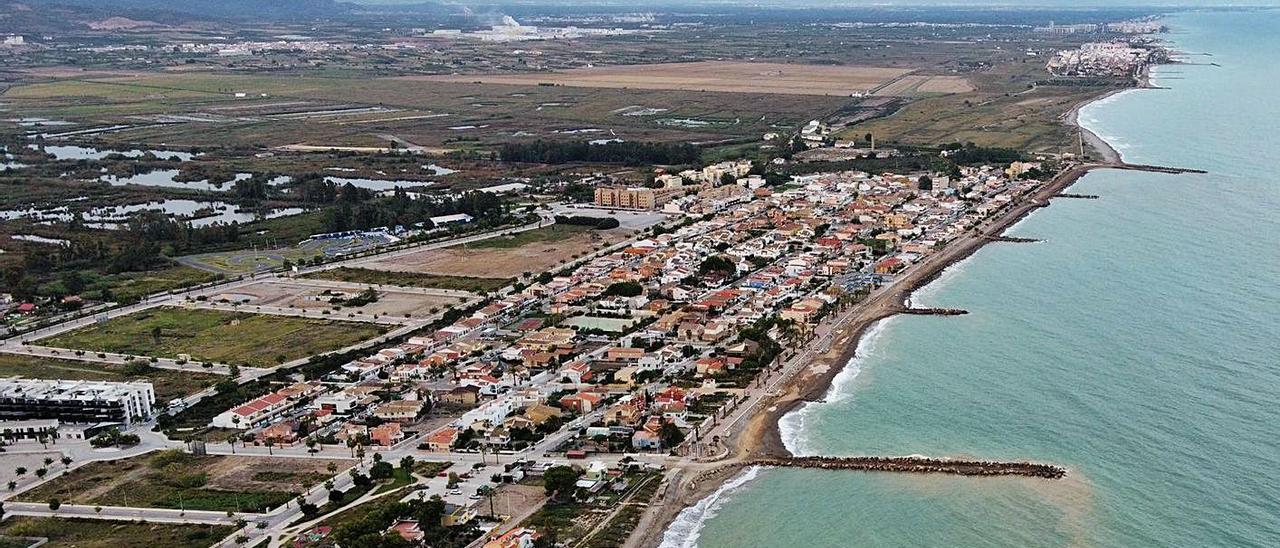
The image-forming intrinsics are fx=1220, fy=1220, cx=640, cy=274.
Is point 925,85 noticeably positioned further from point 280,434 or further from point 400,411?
point 280,434

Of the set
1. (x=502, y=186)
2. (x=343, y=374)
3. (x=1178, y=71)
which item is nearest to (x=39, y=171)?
(x=502, y=186)

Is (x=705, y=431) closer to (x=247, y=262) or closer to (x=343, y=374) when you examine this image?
(x=343, y=374)

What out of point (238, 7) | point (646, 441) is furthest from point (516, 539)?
point (238, 7)

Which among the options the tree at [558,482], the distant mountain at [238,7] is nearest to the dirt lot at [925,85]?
the tree at [558,482]

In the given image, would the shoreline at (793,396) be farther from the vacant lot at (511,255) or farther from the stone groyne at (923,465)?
the vacant lot at (511,255)

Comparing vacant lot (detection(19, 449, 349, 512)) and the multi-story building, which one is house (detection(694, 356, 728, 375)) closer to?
vacant lot (detection(19, 449, 349, 512))

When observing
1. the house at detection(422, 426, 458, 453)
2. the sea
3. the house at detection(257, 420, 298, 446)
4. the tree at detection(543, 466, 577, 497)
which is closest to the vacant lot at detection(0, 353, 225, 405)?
the house at detection(257, 420, 298, 446)
